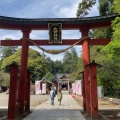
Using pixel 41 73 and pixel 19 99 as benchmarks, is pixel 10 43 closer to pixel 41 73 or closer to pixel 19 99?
pixel 19 99

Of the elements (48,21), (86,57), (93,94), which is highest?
(48,21)

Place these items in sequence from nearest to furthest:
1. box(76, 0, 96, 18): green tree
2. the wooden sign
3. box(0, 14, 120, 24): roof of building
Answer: box(0, 14, 120, 24): roof of building < the wooden sign < box(76, 0, 96, 18): green tree

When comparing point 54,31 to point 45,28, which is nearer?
point 54,31

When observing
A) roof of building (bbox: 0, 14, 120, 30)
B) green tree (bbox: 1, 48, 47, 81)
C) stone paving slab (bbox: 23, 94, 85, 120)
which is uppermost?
green tree (bbox: 1, 48, 47, 81)

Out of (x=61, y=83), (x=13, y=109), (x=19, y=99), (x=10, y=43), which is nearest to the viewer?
(x=13, y=109)

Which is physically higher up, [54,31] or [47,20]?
[47,20]

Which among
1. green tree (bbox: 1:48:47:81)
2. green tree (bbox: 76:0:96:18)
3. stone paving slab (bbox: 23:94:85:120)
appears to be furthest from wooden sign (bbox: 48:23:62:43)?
green tree (bbox: 1:48:47:81)

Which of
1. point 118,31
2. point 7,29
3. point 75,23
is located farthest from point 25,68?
point 118,31

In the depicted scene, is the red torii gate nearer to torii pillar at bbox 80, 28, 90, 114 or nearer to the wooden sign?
torii pillar at bbox 80, 28, 90, 114

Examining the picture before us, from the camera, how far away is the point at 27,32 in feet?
47.9

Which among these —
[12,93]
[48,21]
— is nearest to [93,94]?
[12,93]

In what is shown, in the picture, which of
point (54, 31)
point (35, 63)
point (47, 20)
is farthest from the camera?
point (35, 63)

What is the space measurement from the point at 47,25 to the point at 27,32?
142 centimetres

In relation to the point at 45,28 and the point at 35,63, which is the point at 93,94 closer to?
the point at 45,28
